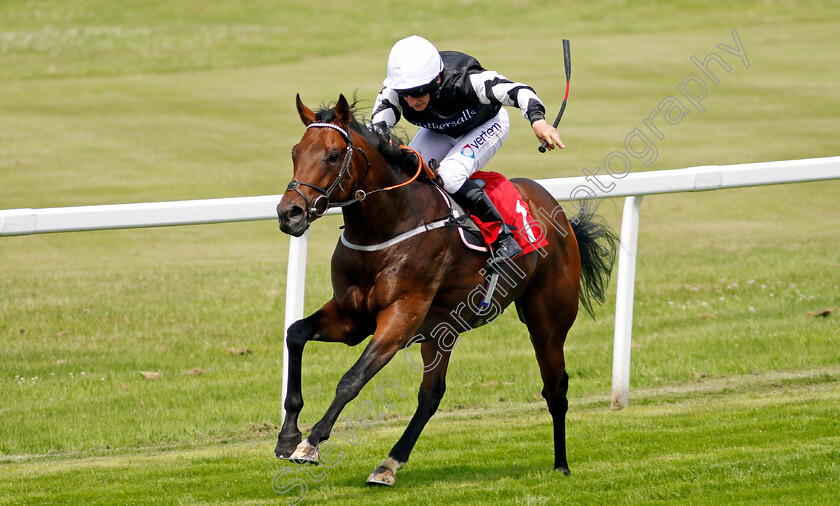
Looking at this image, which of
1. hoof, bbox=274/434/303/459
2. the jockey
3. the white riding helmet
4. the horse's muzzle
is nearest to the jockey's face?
the jockey

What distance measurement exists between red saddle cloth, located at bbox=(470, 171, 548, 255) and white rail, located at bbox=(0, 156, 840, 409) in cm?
103

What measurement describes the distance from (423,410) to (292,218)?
1.83 meters

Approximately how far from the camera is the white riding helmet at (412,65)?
513cm

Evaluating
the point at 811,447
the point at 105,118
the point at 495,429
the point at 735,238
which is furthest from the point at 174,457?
the point at 105,118

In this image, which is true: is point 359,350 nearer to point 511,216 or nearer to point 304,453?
point 511,216

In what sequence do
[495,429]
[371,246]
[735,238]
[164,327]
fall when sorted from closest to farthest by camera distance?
[371,246]
[495,429]
[164,327]
[735,238]

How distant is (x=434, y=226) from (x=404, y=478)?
1.35m

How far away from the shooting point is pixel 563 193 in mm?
6922

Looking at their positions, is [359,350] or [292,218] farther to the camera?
[359,350]

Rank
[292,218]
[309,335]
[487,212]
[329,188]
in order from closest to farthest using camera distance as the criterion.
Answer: [292,218] → [329,188] → [309,335] → [487,212]

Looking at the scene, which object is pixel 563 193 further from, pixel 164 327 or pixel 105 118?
pixel 105 118

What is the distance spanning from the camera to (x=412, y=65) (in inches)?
202

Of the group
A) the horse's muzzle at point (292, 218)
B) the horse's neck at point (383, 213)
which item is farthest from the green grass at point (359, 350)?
the horse's muzzle at point (292, 218)

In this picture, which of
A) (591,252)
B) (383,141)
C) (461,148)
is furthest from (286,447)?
(591,252)
